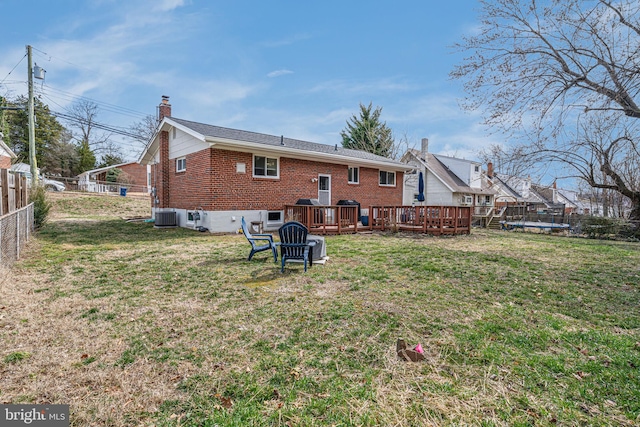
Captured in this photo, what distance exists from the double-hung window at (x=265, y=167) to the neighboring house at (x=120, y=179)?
2189cm

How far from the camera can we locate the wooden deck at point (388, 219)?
11.7 m

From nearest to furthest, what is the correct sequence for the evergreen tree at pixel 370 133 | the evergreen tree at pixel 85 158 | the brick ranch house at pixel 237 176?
the brick ranch house at pixel 237 176, the evergreen tree at pixel 370 133, the evergreen tree at pixel 85 158

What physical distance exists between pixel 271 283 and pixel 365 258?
2.87m

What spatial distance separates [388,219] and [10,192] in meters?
11.9

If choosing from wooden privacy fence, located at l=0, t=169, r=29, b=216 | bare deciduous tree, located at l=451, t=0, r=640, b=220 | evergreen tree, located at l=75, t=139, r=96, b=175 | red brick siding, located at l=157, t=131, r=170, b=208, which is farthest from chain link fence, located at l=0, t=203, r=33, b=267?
evergreen tree, located at l=75, t=139, r=96, b=175

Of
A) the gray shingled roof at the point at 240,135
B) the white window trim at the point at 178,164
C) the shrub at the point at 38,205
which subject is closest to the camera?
the shrub at the point at 38,205

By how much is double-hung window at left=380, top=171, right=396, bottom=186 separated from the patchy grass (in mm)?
11808

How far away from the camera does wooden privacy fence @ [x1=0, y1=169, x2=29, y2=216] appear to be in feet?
20.9

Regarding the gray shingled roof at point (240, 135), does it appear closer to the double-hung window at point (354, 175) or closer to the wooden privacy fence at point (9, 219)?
the double-hung window at point (354, 175)

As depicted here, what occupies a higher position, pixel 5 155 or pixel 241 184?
pixel 5 155

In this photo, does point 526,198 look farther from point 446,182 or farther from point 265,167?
point 265,167

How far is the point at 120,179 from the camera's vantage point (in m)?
32.5

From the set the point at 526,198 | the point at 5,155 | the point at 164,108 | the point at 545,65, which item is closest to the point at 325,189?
the point at 164,108

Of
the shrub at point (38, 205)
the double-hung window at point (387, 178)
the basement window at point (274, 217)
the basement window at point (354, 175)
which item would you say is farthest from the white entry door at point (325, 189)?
the shrub at point (38, 205)
